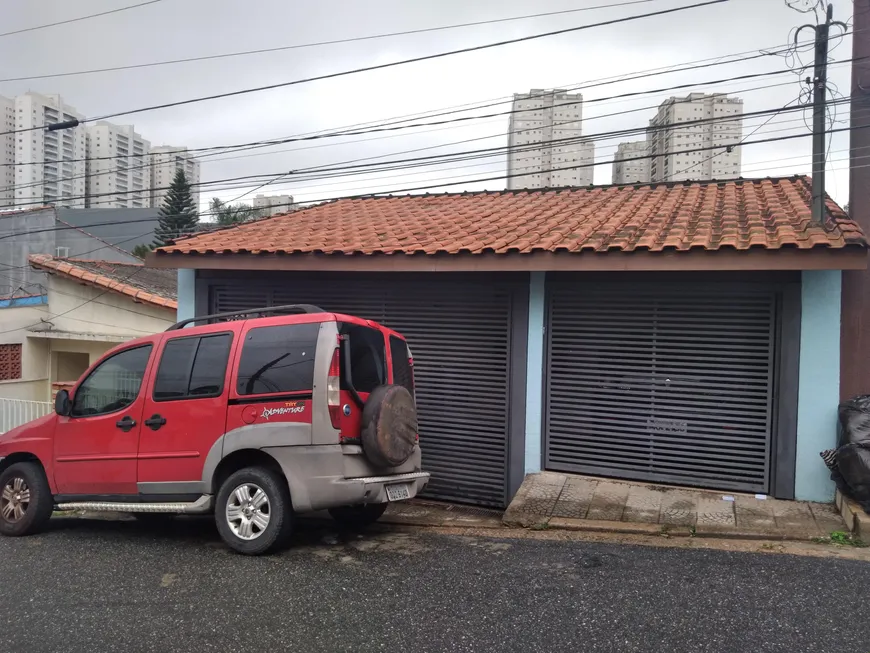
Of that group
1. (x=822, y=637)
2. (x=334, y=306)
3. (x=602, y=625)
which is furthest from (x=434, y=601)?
(x=334, y=306)

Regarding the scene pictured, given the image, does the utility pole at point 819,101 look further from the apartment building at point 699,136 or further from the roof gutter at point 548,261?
the apartment building at point 699,136

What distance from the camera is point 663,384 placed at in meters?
7.14

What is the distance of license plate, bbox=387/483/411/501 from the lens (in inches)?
220

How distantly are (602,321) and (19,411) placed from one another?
10760mm

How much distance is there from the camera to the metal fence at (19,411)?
12.6m

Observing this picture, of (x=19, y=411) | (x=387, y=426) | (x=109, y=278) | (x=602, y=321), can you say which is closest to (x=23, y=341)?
(x=109, y=278)

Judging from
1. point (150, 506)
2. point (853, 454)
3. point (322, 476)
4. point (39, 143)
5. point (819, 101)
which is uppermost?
point (39, 143)

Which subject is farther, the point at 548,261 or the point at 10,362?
the point at 10,362

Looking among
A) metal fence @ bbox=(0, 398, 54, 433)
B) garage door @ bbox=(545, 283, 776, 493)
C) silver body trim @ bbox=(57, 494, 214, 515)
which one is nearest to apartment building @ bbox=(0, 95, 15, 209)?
metal fence @ bbox=(0, 398, 54, 433)

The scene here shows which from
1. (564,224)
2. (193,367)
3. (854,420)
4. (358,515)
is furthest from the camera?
(564,224)

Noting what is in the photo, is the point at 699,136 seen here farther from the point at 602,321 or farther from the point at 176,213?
the point at 176,213

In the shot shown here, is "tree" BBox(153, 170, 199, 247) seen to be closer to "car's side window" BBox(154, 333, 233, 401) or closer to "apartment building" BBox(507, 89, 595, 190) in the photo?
"apartment building" BBox(507, 89, 595, 190)

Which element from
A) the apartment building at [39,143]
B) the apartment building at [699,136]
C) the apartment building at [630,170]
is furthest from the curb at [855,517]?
the apartment building at [39,143]

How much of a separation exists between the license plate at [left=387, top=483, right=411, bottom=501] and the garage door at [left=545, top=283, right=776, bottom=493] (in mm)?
2319
